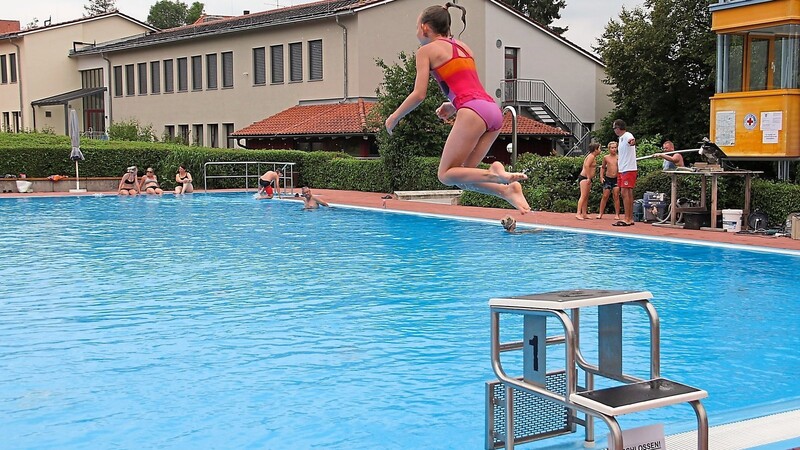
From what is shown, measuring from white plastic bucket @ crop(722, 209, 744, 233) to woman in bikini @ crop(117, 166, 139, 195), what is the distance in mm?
21428

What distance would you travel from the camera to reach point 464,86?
5543 mm

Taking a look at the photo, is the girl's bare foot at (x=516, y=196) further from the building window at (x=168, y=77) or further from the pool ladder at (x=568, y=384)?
the building window at (x=168, y=77)

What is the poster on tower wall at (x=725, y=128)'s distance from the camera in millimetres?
17812

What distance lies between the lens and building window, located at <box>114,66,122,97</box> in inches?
2056

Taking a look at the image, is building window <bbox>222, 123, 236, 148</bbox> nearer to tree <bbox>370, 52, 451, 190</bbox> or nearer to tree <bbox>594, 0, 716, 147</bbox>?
tree <bbox>370, 52, 451, 190</bbox>

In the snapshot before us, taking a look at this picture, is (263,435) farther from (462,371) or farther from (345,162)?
(345,162)

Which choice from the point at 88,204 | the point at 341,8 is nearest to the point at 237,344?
the point at 88,204

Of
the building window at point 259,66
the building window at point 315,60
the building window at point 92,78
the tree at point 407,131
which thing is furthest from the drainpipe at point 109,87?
the tree at point 407,131

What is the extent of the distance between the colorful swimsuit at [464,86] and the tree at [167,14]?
108 metres

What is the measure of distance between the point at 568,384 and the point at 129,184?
29.6 meters

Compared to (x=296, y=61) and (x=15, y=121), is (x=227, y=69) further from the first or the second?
(x=15, y=121)

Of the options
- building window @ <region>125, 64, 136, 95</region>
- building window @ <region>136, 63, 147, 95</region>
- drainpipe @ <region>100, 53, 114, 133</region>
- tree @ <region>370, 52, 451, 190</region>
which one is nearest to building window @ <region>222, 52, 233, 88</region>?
building window @ <region>136, 63, 147, 95</region>

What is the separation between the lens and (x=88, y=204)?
27.2m

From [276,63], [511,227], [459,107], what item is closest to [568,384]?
[459,107]
